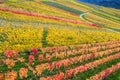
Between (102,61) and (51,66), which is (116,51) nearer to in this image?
(102,61)

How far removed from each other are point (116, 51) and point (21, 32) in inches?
687

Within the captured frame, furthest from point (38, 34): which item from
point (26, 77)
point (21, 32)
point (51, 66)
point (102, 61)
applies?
point (26, 77)

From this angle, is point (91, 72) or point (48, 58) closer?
point (91, 72)

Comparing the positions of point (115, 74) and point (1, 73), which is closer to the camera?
point (1, 73)

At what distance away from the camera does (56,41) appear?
164 feet

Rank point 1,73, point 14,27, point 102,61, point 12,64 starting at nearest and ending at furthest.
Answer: point 1,73 < point 12,64 < point 102,61 < point 14,27

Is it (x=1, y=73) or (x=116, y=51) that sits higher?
(x=1, y=73)

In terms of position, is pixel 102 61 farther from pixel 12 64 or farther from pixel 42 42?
pixel 12 64

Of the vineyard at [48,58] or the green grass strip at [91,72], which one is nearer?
the vineyard at [48,58]

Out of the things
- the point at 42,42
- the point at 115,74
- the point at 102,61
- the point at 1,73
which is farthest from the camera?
the point at 42,42

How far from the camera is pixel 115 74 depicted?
38.1m

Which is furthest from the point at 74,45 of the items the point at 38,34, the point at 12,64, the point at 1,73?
the point at 1,73

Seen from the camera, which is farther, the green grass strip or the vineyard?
the green grass strip

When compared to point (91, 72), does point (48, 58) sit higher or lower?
higher
